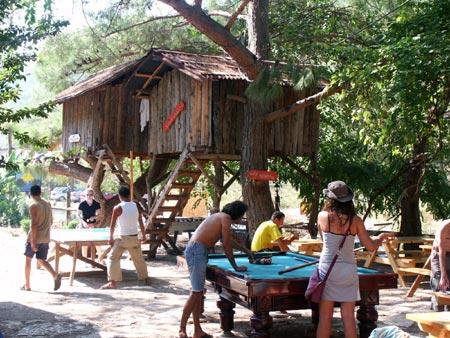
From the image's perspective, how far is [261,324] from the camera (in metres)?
6.85

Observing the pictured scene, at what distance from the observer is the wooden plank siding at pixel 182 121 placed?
49.5ft

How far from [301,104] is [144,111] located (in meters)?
5.46

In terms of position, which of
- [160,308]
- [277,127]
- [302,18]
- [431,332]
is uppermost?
[302,18]

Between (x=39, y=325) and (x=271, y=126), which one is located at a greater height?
(x=271, y=126)

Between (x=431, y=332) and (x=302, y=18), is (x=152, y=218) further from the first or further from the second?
(x=431, y=332)

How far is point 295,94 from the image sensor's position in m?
16.2

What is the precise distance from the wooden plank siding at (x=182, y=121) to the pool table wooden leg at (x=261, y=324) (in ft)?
27.3

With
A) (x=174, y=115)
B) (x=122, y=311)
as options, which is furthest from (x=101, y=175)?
(x=122, y=311)

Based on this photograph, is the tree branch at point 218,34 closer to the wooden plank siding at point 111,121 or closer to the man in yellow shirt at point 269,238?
the man in yellow shirt at point 269,238

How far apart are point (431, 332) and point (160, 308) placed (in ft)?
17.4

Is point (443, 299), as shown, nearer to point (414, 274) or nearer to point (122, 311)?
point (414, 274)

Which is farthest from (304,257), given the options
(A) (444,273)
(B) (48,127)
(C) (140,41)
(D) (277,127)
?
(B) (48,127)

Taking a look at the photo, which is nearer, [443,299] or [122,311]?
[443,299]

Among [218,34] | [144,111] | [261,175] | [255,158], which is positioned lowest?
[261,175]
